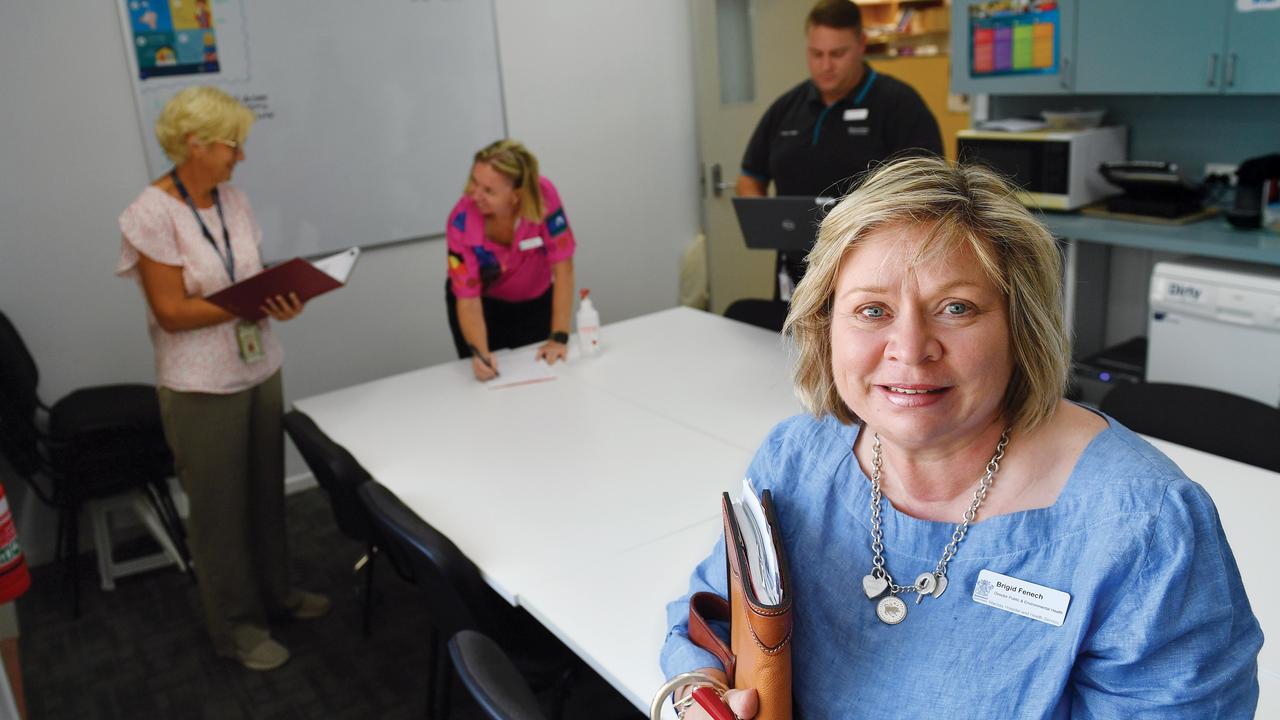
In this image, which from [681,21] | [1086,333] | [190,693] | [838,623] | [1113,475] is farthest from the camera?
[681,21]

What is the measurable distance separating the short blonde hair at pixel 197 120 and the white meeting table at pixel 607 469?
850 mm

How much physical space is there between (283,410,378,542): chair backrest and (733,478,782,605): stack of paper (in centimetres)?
139

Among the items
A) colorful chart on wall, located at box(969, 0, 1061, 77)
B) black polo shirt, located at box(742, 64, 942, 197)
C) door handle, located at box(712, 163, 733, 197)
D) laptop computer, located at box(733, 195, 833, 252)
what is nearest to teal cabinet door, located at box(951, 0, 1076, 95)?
colorful chart on wall, located at box(969, 0, 1061, 77)

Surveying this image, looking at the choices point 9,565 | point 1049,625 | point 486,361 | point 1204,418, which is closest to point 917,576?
point 1049,625

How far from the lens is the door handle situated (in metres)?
5.40

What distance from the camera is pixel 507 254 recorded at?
338cm

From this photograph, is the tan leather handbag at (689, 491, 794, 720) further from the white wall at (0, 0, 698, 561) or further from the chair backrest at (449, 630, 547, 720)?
the white wall at (0, 0, 698, 561)

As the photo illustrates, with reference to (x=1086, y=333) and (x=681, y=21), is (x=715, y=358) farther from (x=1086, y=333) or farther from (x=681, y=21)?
(x=681, y=21)

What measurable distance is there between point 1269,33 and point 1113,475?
3.10 m

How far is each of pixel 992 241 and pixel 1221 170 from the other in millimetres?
3580

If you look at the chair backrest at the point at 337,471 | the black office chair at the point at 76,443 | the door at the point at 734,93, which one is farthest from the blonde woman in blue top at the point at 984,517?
the door at the point at 734,93

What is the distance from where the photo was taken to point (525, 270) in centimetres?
347

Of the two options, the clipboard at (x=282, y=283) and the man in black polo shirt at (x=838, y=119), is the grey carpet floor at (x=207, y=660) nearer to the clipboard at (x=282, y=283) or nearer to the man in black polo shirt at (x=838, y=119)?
the clipboard at (x=282, y=283)

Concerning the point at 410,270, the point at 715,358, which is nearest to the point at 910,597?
the point at 715,358
